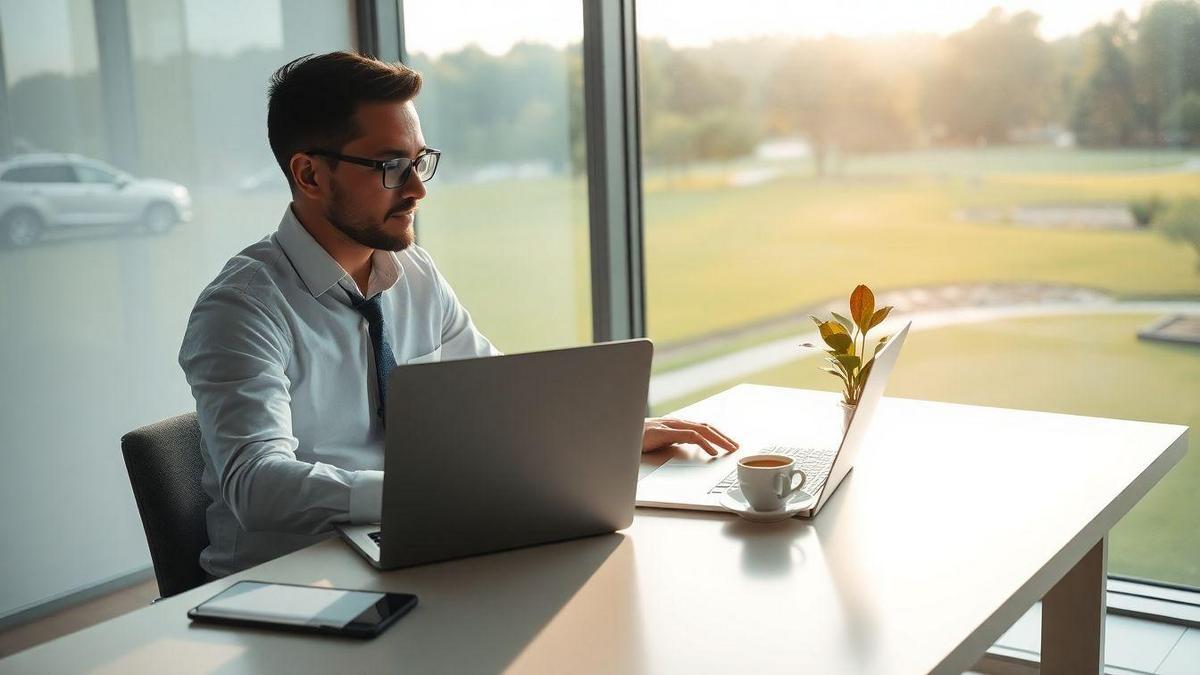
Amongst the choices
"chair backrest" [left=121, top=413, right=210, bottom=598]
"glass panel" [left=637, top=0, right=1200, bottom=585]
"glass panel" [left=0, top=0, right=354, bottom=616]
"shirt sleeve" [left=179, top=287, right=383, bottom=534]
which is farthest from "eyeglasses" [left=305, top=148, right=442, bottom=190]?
"glass panel" [left=637, top=0, right=1200, bottom=585]

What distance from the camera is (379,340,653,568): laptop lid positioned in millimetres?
1262

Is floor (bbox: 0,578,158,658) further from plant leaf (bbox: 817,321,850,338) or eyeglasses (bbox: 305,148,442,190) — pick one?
plant leaf (bbox: 817,321,850,338)

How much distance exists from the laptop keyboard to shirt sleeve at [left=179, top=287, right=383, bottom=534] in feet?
1.62

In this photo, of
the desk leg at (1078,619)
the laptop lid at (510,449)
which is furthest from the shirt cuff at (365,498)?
the desk leg at (1078,619)

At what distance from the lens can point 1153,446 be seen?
5.87 feet

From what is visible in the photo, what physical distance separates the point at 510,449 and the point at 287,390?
57 cm

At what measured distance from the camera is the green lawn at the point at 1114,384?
2.63 metres

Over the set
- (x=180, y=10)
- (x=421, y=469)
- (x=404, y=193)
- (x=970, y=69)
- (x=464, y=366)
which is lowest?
(x=421, y=469)

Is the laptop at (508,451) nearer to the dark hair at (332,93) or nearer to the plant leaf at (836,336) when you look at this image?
the plant leaf at (836,336)

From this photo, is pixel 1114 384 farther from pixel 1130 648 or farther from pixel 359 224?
pixel 359 224

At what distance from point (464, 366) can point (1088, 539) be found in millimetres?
821

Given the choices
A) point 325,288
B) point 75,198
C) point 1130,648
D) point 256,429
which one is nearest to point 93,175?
point 75,198

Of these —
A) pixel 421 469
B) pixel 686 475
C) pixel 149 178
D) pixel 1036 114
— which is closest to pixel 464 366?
pixel 421 469

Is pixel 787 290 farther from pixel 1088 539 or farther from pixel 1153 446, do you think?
pixel 1088 539
